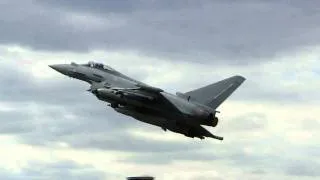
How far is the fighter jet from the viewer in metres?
102

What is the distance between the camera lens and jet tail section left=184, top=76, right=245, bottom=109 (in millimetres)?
109875

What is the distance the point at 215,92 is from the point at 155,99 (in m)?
11.2

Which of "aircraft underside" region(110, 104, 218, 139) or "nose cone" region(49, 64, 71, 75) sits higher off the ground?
"nose cone" region(49, 64, 71, 75)

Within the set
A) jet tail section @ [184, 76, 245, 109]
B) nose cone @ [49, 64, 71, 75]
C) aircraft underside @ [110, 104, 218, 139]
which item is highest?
nose cone @ [49, 64, 71, 75]

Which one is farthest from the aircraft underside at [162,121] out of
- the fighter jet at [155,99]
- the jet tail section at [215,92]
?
the jet tail section at [215,92]

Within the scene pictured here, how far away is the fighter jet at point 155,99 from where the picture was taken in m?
102

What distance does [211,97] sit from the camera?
110 meters

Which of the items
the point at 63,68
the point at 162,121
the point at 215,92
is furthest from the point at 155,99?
the point at 63,68

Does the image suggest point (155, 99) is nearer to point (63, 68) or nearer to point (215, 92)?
point (215, 92)

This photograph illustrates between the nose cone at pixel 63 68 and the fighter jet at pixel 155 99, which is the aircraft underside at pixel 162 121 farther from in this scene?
the nose cone at pixel 63 68

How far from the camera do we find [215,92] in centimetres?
11156

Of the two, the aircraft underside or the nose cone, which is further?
the nose cone

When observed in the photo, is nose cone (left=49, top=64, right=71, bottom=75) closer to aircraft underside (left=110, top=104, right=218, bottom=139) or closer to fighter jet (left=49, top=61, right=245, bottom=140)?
fighter jet (left=49, top=61, right=245, bottom=140)

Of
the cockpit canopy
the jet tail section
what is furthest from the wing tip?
the cockpit canopy
